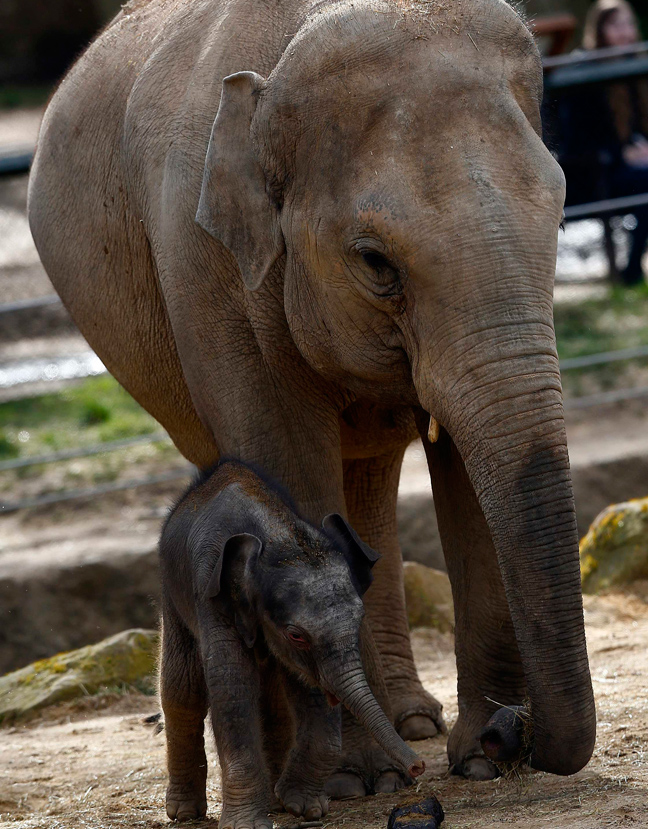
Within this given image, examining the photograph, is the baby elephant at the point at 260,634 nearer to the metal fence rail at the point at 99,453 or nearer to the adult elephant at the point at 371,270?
the adult elephant at the point at 371,270

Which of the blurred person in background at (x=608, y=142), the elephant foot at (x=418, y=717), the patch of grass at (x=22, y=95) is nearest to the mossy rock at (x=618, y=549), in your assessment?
the elephant foot at (x=418, y=717)

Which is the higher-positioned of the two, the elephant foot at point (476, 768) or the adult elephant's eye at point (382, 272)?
the adult elephant's eye at point (382, 272)

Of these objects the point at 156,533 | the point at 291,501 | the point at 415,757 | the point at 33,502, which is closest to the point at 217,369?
the point at 291,501

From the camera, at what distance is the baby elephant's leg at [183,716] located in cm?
372

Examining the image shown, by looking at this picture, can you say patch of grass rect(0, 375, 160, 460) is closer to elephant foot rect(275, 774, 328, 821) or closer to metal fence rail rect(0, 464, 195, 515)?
metal fence rail rect(0, 464, 195, 515)

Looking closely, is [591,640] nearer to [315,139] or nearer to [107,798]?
[107,798]

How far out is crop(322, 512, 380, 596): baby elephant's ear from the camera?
11.4 feet

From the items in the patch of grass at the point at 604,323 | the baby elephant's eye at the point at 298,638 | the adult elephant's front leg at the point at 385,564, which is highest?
the baby elephant's eye at the point at 298,638

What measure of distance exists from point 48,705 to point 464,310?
321 cm

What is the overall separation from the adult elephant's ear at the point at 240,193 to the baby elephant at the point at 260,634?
1.86 ft

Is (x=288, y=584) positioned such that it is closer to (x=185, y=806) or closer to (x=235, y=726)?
(x=235, y=726)

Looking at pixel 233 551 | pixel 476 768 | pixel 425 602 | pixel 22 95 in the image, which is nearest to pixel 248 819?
pixel 233 551

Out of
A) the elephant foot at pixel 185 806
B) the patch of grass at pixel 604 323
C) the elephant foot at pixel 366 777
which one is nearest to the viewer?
the elephant foot at pixel 185 806

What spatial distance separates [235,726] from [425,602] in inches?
125
